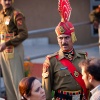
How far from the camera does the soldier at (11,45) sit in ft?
20.8

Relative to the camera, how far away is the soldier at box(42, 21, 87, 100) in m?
4.75

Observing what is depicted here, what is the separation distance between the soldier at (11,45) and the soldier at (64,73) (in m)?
1.57

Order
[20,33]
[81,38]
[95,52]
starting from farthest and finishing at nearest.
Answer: [81,38] → [95,52] → [20,33]

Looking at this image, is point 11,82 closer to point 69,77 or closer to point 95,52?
Answer: point 69,77

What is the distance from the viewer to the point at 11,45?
6.42 meters

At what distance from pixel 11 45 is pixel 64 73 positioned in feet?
5.92

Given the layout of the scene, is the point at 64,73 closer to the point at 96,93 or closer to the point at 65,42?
the point at 65,42

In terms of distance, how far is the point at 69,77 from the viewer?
15.7 feet

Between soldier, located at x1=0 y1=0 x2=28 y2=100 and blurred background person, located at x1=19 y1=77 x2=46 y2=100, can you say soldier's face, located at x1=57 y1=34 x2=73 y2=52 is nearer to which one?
blurred background person, located at x1=19 y1=77 x2=46 y2=100

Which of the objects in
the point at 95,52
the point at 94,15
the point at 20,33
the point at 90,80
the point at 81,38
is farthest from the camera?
the point at 81,38

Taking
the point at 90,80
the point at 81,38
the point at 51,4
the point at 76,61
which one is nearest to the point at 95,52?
the point at 81,38

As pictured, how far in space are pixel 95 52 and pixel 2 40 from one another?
558 centimetres

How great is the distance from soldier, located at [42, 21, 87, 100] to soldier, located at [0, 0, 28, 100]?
5.15ft

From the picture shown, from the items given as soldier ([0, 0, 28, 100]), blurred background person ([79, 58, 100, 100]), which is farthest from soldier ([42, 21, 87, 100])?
soldier ([0, 0, 28, 100])
